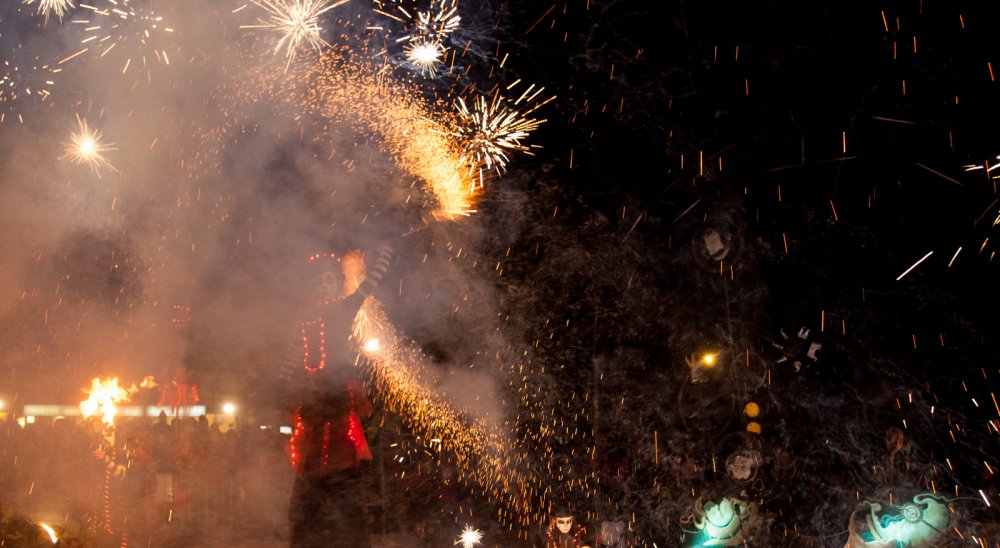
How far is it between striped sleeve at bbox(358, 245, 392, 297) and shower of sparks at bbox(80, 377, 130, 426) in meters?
1.99

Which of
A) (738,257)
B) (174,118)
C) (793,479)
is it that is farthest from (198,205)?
(793,479)

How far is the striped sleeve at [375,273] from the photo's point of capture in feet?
9.87

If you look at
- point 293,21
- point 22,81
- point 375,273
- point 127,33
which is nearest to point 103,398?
point 22,81

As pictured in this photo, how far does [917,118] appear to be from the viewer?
364cm

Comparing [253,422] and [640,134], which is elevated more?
[640,134]

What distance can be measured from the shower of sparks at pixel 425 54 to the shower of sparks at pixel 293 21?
494 mm

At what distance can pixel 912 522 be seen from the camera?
3.43m

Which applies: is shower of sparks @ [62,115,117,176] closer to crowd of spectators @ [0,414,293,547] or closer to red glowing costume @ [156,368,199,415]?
red glowing costume @ [156,368,199,415]

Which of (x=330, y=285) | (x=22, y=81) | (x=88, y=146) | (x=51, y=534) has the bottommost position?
(x=51, y=534)

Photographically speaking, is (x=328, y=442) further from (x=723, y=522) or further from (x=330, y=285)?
(x=723, y=522)

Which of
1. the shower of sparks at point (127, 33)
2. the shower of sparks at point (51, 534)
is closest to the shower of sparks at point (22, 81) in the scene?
the shower of sparks at point (127, 33)

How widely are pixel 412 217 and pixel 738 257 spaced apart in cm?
213

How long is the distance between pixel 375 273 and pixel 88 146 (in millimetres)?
1482

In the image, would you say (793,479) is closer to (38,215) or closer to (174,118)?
(174,118)
